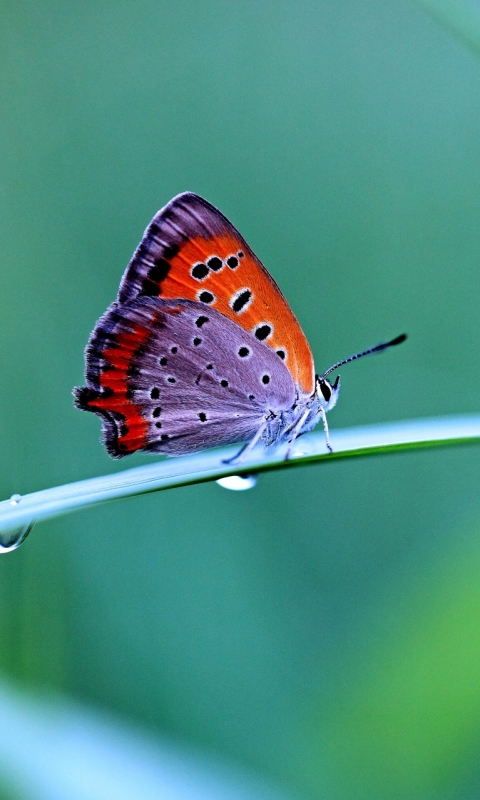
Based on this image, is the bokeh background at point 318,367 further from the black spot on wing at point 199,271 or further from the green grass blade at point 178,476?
the black spot on wing at point 199,271

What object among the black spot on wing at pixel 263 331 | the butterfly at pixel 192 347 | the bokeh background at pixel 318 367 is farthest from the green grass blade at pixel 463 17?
the black spot on wing at pixel 263 331

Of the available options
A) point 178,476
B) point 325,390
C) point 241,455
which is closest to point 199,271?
point 325,390

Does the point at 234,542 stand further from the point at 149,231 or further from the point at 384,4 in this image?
the point at 384,4

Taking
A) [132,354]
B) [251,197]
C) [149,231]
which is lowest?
[132,354]

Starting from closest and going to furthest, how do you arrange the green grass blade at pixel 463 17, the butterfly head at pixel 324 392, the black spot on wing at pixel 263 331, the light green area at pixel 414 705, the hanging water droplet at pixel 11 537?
the hanging water droplet at pixel 11 537
the green grass blade at pixel 463 17
the light green area at pixel 414 705
the black spot on wing at pixel 263 331
the butterfly head at pixel 324 392

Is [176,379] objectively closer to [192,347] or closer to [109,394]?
[192,347]

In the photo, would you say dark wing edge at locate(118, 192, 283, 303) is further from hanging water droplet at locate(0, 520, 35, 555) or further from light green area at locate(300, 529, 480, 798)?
light green area at locate(300, 529, 480, 798)

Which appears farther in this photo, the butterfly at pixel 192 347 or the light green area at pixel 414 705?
the butterfly at pixel 192 347

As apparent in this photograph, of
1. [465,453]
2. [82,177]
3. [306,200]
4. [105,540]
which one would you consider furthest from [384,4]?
[105,540]
